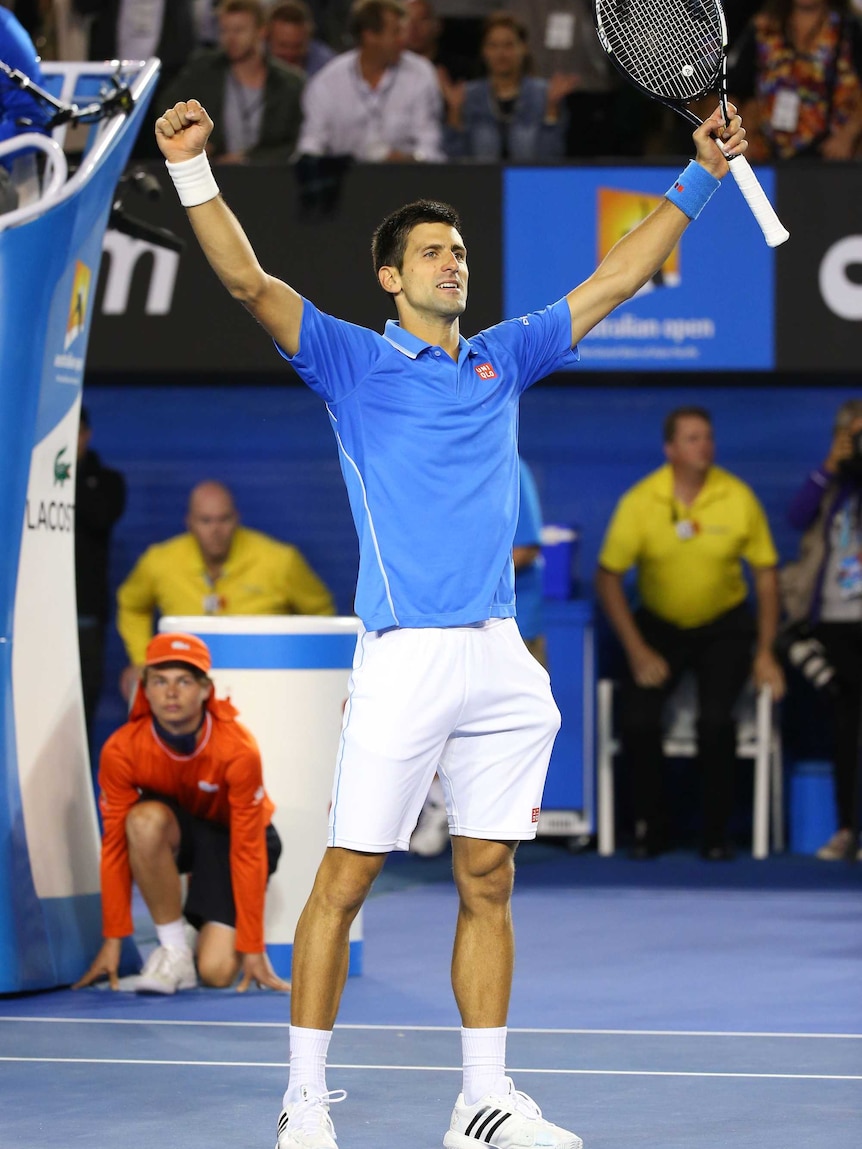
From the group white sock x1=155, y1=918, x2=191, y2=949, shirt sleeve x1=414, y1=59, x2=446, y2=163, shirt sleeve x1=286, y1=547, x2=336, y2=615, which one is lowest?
white sock x1=155, y1=918, x2=191, y2=949

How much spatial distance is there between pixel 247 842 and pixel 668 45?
9.55ft

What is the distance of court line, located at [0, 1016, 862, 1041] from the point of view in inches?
233

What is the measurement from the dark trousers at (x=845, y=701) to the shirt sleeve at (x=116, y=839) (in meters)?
4.49

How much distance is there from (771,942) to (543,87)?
197 inches

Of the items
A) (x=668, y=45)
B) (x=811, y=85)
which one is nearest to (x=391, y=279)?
(x=668, y=45)

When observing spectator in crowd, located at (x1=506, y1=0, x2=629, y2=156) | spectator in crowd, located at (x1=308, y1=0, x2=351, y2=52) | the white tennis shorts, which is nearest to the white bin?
the white tennis shorts

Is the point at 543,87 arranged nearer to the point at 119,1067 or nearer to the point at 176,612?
the point at 176,612

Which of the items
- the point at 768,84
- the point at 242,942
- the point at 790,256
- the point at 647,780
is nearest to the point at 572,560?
the point at 647,780

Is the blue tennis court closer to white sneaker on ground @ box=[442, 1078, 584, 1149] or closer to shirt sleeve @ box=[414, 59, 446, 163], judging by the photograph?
white sneaker on ground @ box=[442, 1078, 584, 1149]

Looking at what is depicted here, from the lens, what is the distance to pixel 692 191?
4.76m

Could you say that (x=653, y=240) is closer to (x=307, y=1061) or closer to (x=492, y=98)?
(x=307, y=1061)

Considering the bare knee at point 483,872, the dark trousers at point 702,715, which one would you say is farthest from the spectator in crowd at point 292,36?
the bare knee at point 483,872

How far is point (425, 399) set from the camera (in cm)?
446

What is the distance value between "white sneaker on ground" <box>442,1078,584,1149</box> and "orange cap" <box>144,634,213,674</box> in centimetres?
243
